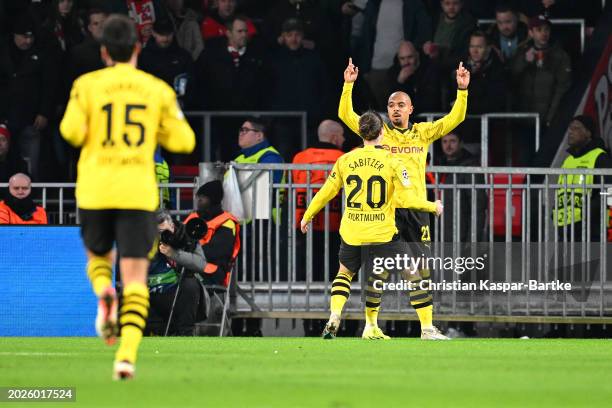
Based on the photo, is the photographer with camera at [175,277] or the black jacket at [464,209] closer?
the photographer with camera at [175,277]

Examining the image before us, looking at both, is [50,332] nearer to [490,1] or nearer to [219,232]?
[219,232]

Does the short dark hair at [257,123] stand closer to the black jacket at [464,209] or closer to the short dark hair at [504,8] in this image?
the black jacket at [464,209]

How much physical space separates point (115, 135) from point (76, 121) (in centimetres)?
24

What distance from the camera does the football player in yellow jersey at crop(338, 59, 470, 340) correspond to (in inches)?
594

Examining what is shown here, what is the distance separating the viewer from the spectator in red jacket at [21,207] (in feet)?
56.4

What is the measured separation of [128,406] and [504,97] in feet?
41.7

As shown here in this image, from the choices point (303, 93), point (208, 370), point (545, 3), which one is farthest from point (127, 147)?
point (545, 3)

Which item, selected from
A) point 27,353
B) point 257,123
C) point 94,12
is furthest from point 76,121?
point 94,12

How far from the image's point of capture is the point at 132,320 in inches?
369

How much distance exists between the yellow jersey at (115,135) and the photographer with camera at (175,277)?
21.4 feet

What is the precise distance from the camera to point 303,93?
20.2 meters

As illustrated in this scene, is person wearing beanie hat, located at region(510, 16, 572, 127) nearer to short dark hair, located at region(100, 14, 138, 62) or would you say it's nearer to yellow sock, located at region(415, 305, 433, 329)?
yellow sock, located at region(415, 305, 433, 329)

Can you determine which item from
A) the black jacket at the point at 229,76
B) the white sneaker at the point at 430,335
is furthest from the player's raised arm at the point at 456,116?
the black jacket at the point at 229,76

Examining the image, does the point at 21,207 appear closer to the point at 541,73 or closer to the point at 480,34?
the point at 480,34
